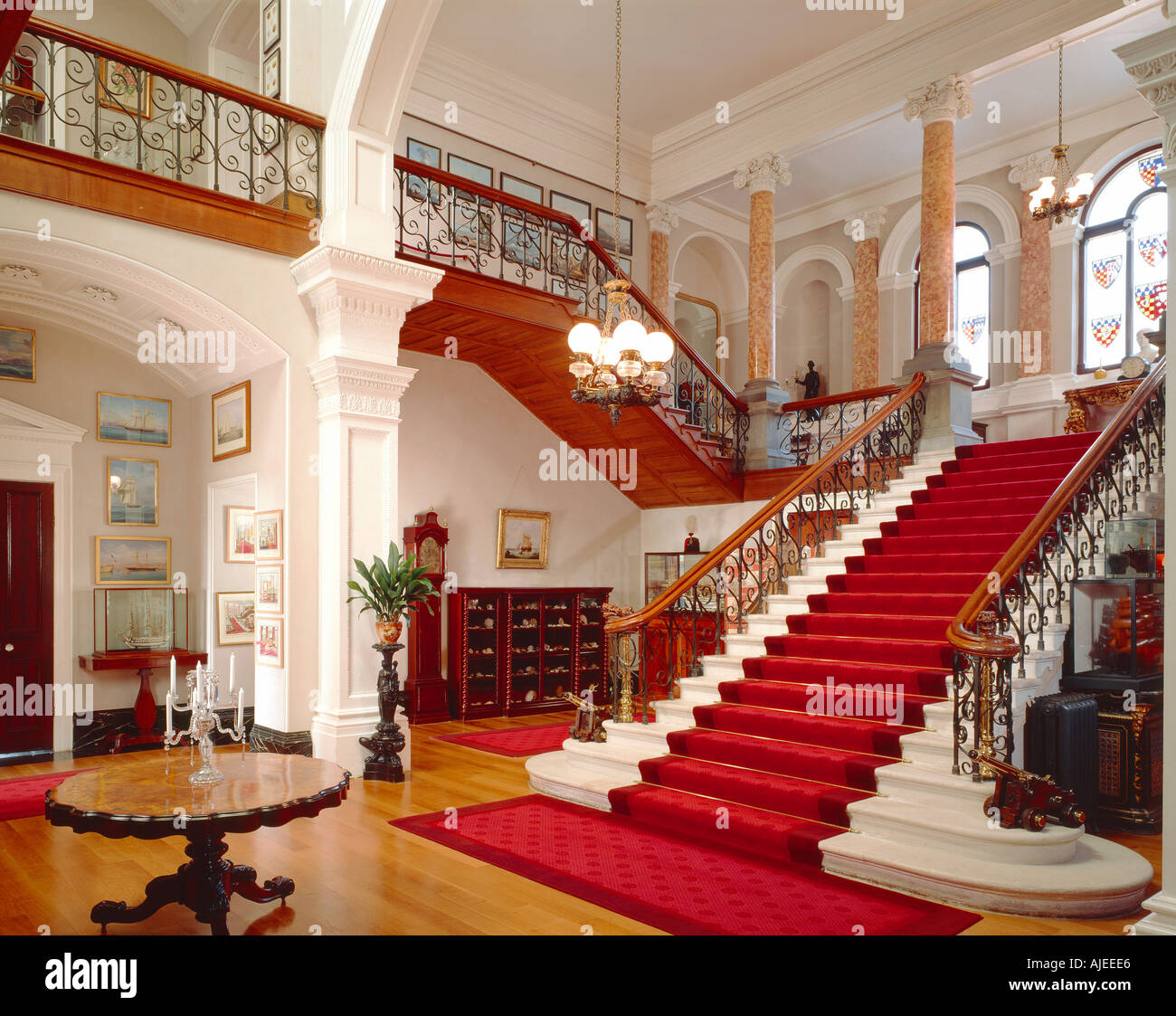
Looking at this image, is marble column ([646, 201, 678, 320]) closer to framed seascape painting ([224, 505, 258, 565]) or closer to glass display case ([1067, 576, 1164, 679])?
framed seascape painting ([224, 505, 258, 565])

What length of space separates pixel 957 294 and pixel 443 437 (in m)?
8.40

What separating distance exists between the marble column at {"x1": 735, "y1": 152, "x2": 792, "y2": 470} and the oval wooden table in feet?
26.4

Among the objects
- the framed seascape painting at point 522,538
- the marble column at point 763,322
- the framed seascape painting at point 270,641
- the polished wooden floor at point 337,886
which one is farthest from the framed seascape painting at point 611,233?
the polished wooden floor at point 337,886

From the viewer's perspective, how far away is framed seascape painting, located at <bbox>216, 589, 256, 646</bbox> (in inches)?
331

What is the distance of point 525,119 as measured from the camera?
40.0 ft

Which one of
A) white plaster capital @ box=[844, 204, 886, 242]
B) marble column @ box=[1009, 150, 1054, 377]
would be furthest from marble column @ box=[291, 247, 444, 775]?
white plaster capital @ box=[844, 204, 886, 242]

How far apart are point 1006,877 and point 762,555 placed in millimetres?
3897

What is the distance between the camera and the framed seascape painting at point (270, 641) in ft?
22.8

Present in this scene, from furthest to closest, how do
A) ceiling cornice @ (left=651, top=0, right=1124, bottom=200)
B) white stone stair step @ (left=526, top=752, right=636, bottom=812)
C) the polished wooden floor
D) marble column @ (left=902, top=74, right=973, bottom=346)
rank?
marble column @ (left=902, top=74, right=973, bottom=346) → ceiling cornice @ (left=651, top=0, right=1124, bottom=200) → white stone stair step @ (left=526, top=752, right=636, bottom=812) → the polished wooden floor

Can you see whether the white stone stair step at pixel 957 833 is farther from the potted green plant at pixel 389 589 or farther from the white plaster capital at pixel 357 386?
the white plaster capital at pixel 357 386

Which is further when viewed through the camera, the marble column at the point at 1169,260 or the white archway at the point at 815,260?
the white archway at the point at 815,260

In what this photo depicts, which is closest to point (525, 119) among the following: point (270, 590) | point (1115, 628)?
point (270, 590)

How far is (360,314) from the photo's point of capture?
701cm

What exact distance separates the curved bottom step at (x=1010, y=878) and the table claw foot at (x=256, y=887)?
2.71 meters
